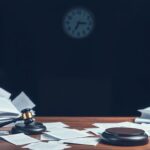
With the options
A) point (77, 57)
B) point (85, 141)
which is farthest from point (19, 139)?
point (77, 57)

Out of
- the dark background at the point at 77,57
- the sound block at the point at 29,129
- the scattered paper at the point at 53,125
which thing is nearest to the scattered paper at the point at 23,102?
the scattered paper at the point at 53,125

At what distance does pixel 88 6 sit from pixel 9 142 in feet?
12.8

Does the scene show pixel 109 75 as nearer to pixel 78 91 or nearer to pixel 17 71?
pixel 78 91

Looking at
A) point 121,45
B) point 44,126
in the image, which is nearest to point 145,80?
point 121,45

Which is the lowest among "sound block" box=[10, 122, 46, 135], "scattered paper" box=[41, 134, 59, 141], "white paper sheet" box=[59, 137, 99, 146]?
"white paper sheet" box=[59, 137, 99, 146]

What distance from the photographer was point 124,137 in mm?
1318

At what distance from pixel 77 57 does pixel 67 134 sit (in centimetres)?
371

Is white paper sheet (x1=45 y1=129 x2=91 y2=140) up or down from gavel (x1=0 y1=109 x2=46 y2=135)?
down

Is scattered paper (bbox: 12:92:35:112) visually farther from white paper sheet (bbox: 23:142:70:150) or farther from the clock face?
the clock face

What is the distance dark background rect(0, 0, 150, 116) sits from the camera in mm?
4977

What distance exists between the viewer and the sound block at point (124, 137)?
1.31 m

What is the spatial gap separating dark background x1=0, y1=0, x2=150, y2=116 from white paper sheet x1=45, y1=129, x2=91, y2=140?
341 cm

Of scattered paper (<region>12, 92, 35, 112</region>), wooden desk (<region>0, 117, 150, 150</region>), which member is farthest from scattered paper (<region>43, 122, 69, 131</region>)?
scattered paper (<region>12, 92, 35, 112</region>)

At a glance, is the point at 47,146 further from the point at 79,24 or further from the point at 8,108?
the point at 79,24
